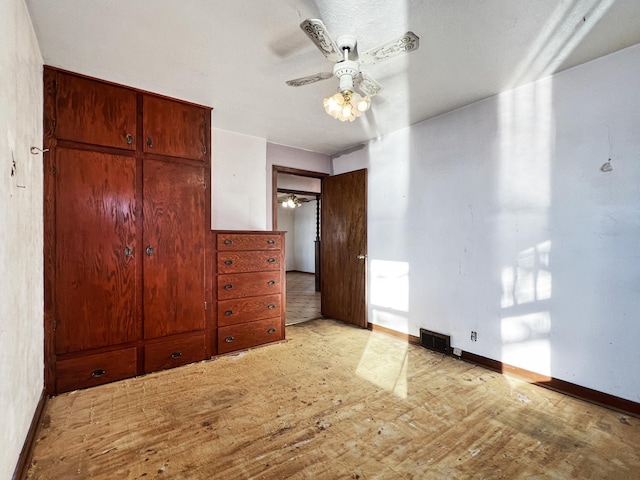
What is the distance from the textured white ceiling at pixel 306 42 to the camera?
166 cm

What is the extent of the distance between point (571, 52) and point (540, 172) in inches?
32.3

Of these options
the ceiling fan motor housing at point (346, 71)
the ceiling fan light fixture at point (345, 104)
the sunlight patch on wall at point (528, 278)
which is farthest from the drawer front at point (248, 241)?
the sunlight patch on wall at point (528, 278)

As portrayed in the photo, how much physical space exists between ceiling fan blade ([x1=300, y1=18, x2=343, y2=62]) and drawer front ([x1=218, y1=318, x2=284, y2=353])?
2.55 meters

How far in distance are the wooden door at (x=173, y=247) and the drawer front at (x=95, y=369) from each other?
24 centimetres

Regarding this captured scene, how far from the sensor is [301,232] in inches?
402

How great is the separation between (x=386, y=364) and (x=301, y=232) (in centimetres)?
764

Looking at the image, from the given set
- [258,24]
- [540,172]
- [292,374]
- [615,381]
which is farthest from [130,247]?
[615,381]

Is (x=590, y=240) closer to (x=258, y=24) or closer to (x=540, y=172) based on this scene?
(x=540, y=172)

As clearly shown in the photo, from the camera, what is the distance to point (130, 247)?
252 centimetres

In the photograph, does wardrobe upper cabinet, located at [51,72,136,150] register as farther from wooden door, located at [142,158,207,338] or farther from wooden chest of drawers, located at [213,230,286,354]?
wooden chest of drawers, located at [213,230,286,354]

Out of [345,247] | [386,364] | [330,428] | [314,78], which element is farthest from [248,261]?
[314,78]

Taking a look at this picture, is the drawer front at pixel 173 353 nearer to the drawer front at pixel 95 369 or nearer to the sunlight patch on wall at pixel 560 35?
the drawer front at pixel 95 369

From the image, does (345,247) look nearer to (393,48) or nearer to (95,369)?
(393,48)

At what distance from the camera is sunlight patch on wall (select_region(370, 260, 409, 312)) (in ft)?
11.5
